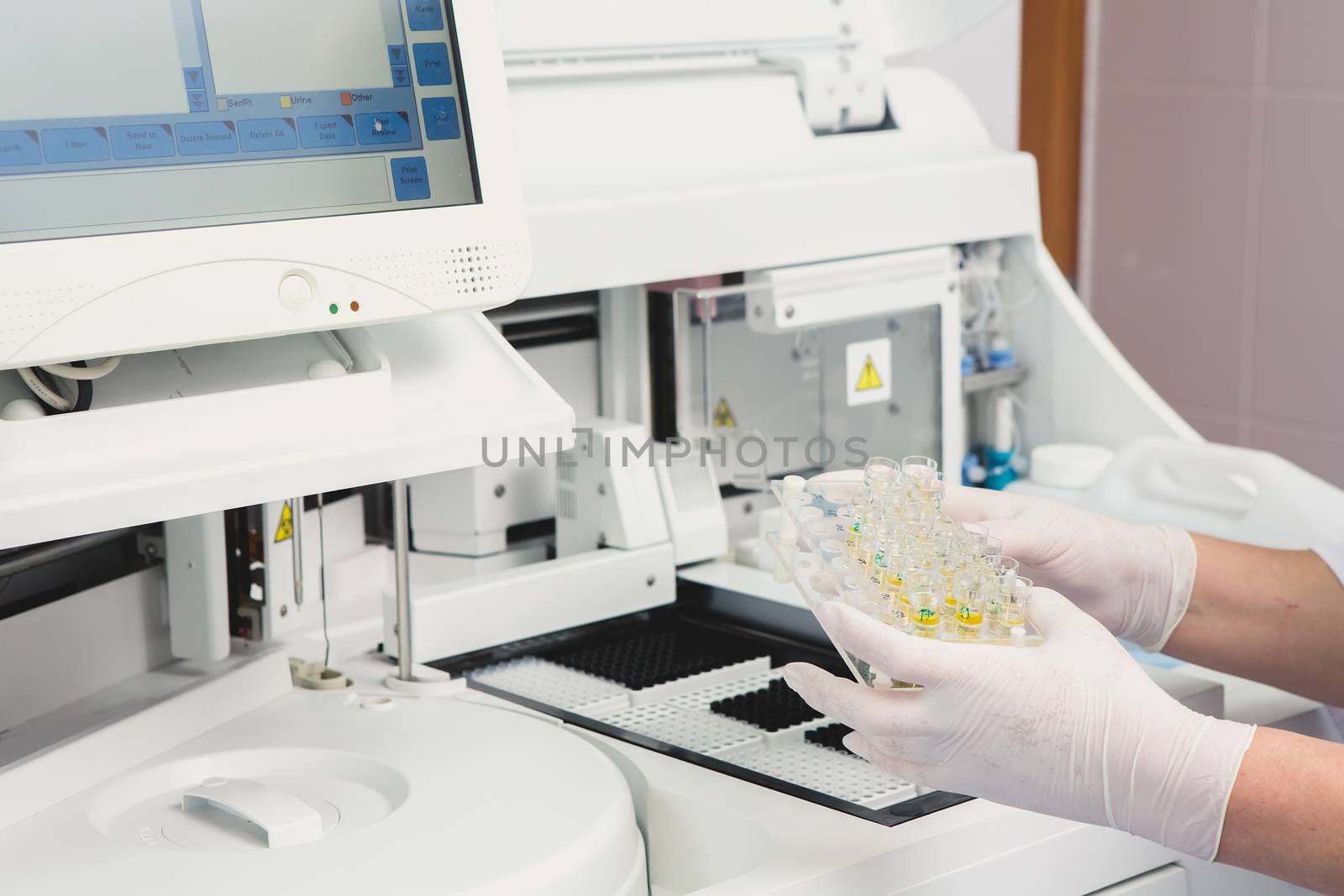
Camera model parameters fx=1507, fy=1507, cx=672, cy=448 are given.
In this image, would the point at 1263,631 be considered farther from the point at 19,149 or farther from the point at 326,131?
the point at 19,149

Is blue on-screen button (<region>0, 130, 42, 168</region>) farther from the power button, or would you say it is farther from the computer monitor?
the power button

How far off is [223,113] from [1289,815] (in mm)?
828

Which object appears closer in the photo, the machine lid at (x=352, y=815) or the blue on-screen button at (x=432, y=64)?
the machine lid at (x=352, y=815)

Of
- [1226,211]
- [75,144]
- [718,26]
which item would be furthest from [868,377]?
[1226,211]

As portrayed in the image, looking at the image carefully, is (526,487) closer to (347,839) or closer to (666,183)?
(666,183)

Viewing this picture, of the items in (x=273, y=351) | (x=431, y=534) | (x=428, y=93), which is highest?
(x=428, y=93)

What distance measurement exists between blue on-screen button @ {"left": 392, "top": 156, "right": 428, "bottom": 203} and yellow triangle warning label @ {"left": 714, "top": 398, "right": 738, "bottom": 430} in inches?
26.8

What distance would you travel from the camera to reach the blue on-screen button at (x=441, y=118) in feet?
3.35

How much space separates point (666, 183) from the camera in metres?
1.52

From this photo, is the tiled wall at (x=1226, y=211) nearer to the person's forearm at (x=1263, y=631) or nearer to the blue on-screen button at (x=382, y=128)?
the person's forearm at (x=1263, y=631)

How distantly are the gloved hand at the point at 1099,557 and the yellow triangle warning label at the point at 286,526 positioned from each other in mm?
556

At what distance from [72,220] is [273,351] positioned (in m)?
0.18

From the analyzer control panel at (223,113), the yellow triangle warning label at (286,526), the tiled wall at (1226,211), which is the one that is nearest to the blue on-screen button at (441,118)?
the analyzer control panel at (223,113)

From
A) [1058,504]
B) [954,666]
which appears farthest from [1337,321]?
[954,666]
